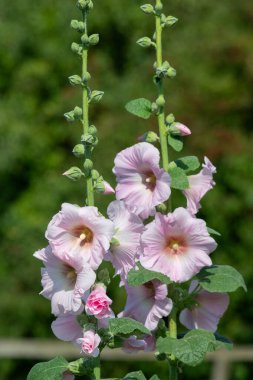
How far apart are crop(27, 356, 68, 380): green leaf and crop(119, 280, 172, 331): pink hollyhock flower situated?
13cm

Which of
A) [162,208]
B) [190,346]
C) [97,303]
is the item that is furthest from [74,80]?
[190,346]

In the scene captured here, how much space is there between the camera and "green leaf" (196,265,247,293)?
163cm

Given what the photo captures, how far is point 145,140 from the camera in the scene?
1714 millimetres

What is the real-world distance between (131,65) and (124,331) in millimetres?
7908

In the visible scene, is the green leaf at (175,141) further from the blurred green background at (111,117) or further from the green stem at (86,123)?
the blurred green background at (111,117)

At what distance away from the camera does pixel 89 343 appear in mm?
1523

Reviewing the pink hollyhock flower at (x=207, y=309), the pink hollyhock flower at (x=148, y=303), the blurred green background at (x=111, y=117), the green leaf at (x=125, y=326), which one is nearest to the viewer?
the green leaf at (x=125, y=326)

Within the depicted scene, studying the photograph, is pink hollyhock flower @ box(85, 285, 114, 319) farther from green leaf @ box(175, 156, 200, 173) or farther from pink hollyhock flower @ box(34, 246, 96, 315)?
green leaf @ box(175, 156, 200, 173)

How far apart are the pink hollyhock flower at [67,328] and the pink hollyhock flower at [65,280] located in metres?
0.05

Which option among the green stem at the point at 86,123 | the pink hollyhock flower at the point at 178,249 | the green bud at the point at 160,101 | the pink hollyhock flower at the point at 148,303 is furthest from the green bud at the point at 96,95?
the pink hollyhock flower at the point at 148,303

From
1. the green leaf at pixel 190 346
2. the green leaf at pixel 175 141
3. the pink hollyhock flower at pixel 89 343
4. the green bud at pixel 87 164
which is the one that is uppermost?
the green bud at pixel 87 164

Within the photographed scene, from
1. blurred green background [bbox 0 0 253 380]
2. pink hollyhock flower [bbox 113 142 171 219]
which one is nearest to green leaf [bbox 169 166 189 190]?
pink hollyhock flower [bbox 113 142 171 219]

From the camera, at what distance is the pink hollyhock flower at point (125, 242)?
1.59m

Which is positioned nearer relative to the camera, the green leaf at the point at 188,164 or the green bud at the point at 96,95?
the green bud at the point at 96,95
